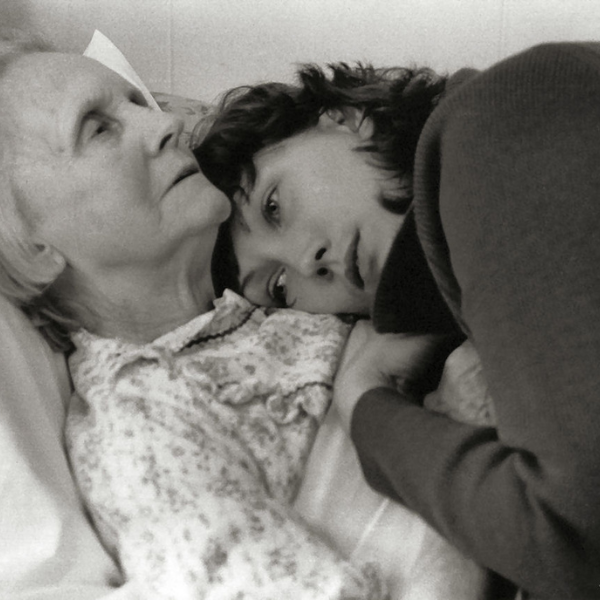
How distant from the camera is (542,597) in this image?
Answer: 28.0 inches

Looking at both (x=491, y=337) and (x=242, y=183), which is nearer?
(x=491, y=337)

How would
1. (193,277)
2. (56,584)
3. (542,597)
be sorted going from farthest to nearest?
(193,277) → (56,584) → (542,597)

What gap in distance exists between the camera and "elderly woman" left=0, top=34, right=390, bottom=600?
33.0 inches

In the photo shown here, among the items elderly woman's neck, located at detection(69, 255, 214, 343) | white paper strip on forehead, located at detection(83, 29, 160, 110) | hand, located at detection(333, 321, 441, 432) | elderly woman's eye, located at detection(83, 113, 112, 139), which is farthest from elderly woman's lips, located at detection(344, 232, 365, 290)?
white paper strip on forehead, located at detection(83, 29, 160, 110)

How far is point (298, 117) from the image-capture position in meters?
1.20

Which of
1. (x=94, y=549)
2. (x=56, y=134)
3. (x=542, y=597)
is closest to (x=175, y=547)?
(x=94, y=549)

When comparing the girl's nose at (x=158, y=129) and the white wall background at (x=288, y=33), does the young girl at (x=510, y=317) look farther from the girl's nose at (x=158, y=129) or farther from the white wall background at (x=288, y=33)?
the white wall background at (x=288, y=33)

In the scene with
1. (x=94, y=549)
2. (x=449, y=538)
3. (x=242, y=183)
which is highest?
(x=242, y=183)

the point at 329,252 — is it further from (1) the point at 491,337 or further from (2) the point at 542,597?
(2) the point at 542,597

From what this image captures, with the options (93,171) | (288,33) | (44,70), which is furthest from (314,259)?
(288,33)

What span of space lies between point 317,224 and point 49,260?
1.13 feet

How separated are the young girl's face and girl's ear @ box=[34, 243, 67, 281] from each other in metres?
0.25

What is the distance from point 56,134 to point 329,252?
1.22ft

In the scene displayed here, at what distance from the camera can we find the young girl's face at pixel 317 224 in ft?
3.60
